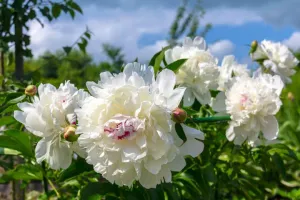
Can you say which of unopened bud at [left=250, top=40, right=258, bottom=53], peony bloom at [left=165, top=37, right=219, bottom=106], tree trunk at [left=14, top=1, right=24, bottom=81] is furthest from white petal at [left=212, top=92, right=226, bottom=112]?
tree trunk at [left=14, top=1, right=24, bottom=81]

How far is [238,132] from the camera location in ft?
3.84

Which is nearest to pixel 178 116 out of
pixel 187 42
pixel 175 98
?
pixel 175 98

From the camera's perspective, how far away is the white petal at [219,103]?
125 cm

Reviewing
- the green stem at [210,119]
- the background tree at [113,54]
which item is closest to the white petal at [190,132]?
the green stem at [210,119]

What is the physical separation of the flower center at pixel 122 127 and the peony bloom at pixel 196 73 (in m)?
0.42

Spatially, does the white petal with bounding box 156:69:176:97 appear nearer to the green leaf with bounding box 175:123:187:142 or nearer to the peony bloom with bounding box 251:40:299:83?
the green leaf with bounding box 175:123:187:142

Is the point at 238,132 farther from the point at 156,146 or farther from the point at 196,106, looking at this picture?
the point at 156,146

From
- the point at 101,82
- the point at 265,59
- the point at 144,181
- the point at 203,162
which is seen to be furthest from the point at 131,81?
the point at 265,59

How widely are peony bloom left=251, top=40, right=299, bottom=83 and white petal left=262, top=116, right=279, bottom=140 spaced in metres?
0.43

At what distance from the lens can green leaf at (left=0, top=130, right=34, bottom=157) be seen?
99cm

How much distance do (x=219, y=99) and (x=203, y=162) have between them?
164 millimetres

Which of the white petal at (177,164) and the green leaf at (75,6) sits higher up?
the white petal at (177,164)

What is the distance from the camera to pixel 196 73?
1.21m

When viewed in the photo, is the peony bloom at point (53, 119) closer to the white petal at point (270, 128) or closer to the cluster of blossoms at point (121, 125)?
the cluster of blossoms at point (121, 125)
